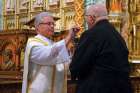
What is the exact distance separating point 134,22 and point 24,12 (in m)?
4.36

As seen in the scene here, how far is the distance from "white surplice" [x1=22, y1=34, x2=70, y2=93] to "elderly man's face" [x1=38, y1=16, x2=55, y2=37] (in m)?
0.05

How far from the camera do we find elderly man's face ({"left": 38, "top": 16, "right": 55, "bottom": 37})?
4707 millimetres

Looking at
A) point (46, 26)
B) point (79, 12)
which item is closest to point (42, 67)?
point (46, 26)

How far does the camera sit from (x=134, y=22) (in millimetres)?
12125

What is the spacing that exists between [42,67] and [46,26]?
0.43m

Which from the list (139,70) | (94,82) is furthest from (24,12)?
(94,82)

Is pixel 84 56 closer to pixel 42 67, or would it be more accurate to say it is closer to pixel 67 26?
pixel 42 67

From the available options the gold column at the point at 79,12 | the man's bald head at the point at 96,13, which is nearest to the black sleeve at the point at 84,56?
the man's bald head at the point at 96,13

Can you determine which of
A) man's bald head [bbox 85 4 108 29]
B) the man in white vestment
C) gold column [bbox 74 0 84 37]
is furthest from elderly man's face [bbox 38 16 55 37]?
gold column [bbox 74 0 84 37]

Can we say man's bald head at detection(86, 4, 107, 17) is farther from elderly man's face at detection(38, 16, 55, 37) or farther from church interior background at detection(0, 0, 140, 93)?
church interior background at detection(0, 0, 140, 93)

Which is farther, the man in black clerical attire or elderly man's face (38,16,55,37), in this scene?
elderly man's face (38,16,55,37)

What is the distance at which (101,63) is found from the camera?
13.0 ft

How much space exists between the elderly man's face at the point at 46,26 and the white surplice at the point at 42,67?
0.05 metres

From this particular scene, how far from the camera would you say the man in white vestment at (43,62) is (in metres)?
4.67
